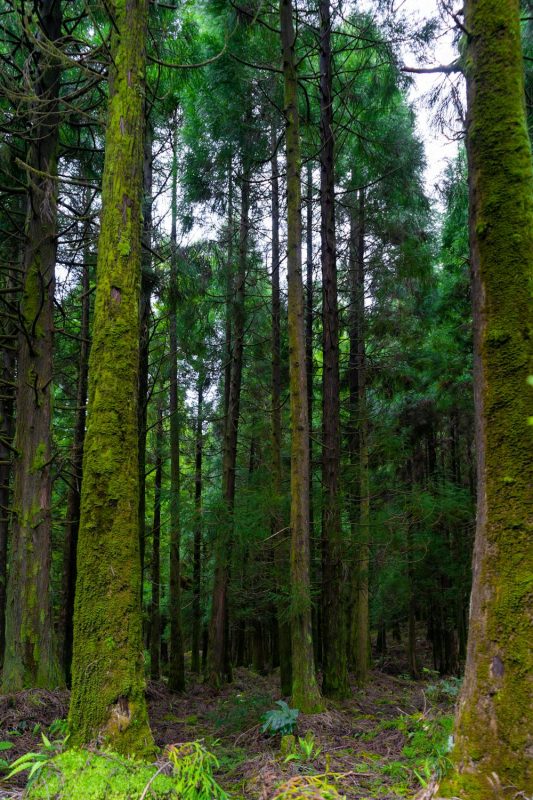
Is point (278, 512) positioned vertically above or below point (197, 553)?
above

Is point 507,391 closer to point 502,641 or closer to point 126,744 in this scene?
point 502,641

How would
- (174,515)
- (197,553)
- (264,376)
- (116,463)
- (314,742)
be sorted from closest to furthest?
(116,463)
(314,742)
(174,515)
(264,376)
(197,553)

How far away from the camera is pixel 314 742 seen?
5.36 metres

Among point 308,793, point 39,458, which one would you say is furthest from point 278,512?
Answer: point 308,793

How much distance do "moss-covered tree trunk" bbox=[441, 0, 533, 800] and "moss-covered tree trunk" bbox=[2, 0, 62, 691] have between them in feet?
16.4

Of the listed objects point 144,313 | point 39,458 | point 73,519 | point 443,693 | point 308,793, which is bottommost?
point 443,693

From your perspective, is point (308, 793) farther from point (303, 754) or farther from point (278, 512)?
point (278, 512)

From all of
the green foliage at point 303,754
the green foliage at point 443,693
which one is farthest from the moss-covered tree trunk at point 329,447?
the green foliage at point 303,754

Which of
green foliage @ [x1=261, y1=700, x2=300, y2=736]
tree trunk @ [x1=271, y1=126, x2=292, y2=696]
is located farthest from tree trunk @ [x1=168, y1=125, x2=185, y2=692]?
green foliage @ [x1=261, y1=700, x2=300, y2=736]

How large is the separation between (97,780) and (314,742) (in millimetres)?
3072

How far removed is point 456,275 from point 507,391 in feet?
38.2

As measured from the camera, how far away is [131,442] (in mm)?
4281

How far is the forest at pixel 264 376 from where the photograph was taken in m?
3.31

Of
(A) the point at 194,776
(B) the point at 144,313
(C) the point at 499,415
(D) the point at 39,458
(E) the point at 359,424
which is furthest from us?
(E) the point at 359,424
